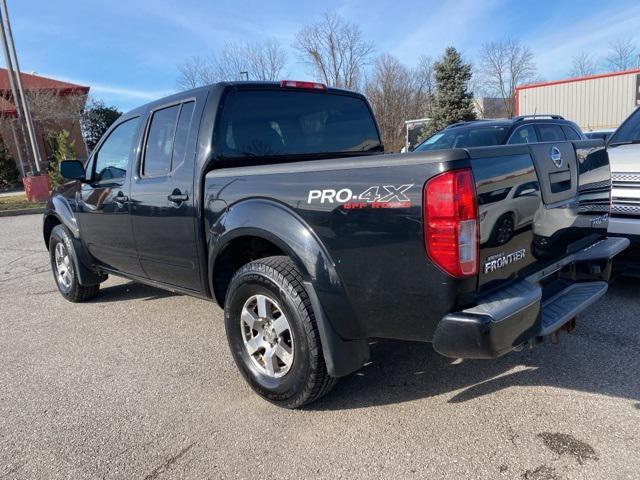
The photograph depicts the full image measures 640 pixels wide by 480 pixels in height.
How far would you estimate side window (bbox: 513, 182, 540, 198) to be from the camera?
2393 millimetres

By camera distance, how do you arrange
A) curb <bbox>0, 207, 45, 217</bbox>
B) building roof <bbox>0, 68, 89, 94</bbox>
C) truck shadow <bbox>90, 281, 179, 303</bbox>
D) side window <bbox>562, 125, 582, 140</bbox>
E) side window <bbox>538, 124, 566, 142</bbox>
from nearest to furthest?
truck shadow <bbox>90, 281, 179, 303</bbox>, side window <bbox>538, 124, 566, 142</bbox>, side window <bbox>562, 125, 582, 140</bbox>, curb <bbox>0, 207, 45, 217</bbox>, building roof <bbox>0, 68, 89, 94</bbox>

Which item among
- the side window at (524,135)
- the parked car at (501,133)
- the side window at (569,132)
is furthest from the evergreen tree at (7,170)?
the side window at (569,132)

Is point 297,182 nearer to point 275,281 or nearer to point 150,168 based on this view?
point 275,281

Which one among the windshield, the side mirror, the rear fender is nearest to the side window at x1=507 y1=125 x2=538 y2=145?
the windshield

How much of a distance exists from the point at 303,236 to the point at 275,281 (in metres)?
0.33

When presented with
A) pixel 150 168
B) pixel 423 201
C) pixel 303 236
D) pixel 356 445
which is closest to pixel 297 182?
pixel 303 236

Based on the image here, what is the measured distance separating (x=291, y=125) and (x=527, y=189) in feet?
6.20

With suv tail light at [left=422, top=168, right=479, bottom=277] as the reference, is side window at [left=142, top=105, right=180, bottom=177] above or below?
above

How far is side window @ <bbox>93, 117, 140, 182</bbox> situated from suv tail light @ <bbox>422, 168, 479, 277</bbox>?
2.97 meters

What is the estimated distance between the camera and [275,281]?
2.68m

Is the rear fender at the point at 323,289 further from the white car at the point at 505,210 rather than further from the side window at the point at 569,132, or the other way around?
the side window at the point at 569,132

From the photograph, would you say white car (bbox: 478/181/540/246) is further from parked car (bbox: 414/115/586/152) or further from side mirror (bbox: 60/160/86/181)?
parked car (bbox: 414/115/586/152)

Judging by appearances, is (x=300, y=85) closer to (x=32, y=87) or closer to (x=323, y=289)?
(x=323, y=289)

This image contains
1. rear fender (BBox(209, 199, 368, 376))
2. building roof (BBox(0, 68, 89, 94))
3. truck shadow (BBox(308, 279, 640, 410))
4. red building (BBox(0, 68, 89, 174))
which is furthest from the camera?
building roof (BBox(0, 68, 89, 94))
